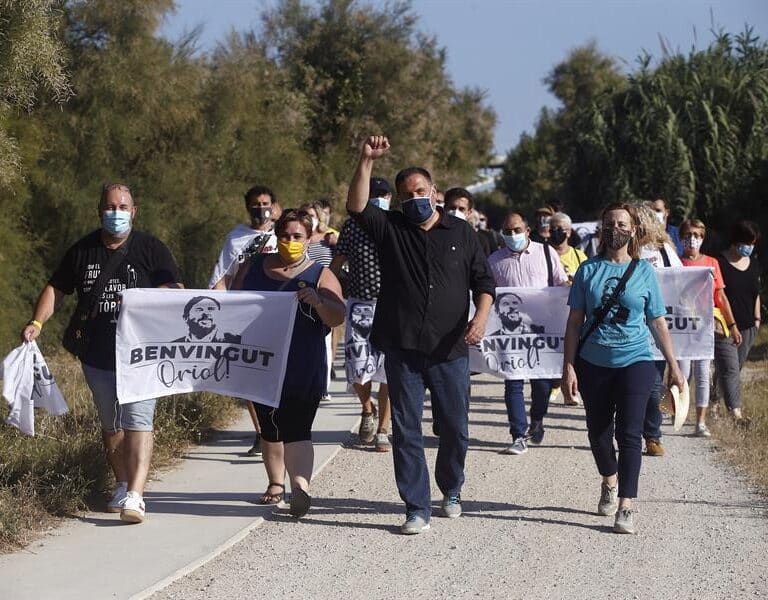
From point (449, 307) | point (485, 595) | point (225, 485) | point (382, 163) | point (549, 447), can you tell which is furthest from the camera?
point (382, 163)

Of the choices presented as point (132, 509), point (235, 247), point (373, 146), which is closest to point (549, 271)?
point (235, 247)

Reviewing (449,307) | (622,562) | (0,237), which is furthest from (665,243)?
(0,237)

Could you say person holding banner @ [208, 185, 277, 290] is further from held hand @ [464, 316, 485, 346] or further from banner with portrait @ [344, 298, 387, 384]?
held hand @ [464, 316, 485, 346]

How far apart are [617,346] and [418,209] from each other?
1513mm

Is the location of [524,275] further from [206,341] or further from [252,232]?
[206,341]

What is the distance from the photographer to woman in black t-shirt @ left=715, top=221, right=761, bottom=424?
12438mm

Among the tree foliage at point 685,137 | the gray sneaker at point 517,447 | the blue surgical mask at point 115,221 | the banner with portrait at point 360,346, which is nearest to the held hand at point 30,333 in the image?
the blue surgical mask at point 115,221

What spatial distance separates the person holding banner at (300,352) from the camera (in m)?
8.35

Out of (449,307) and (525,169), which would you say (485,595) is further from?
(525,169)

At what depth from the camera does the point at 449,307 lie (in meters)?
8.14

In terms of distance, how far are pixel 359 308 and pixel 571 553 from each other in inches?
146

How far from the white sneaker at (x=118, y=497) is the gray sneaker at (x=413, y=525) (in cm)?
184

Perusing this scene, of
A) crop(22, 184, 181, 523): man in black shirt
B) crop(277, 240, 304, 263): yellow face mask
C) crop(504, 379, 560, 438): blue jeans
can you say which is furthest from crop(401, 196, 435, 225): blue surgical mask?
crop(504, 379, 560, 438): blue jeans

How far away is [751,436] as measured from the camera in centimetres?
1177
